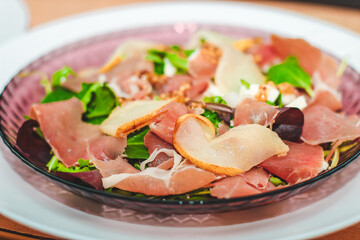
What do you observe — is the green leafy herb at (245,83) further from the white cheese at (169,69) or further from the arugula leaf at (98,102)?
the arugula leaf at (98,102)

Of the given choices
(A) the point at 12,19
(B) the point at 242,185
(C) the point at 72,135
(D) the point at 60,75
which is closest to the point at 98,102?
(C) the point at 72,135

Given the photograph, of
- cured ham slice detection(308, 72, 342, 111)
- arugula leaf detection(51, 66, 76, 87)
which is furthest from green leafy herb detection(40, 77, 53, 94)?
cured ham slice detection(308, 72, 342, 111)

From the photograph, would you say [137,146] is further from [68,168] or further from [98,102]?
Answer: [98,102]

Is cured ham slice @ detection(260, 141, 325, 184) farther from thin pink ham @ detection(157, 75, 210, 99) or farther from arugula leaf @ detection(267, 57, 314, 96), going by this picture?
thin pink ham @ detection(157, 75, 210, 99)

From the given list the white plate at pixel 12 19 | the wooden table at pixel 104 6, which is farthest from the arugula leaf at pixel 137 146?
the wooden table at pixel 104 6

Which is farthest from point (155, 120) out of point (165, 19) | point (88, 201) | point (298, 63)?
point (165, 19)

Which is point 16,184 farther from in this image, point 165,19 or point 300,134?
point 165,19
